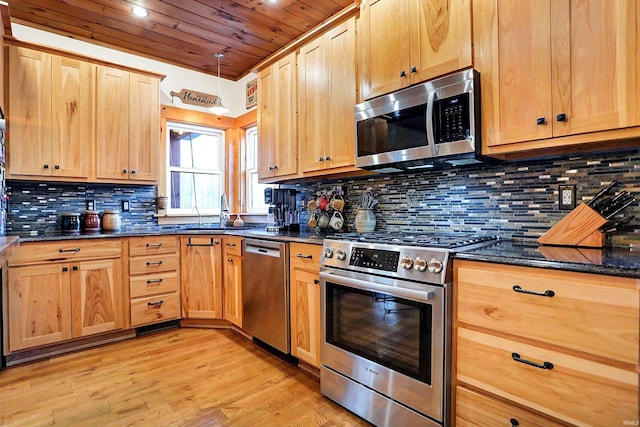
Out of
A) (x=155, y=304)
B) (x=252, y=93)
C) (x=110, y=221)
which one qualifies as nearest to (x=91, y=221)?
(x=110, y=221)

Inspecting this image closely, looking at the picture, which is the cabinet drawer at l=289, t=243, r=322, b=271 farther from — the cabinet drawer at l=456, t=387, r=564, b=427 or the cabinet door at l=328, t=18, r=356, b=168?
the cabinet drawer at l=456, t=387, r=564, b=427

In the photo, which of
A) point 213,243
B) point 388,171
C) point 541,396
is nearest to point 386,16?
point 388,171

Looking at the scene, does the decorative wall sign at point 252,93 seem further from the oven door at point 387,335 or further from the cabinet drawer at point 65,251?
the oven door at point 387,335

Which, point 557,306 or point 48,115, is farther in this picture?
point 48,115

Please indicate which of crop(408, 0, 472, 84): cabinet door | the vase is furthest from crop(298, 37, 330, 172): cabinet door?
crop(408, 0, 472, 84): cabinet door

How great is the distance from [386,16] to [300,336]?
2089mm

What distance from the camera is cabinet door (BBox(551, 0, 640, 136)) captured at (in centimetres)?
124

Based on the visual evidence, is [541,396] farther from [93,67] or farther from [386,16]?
[93,67]

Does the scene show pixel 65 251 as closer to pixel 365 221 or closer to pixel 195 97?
pixel 195 97

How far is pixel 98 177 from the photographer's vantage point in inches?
118

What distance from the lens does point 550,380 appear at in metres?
1.16

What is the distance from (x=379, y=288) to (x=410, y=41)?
4.55 ft

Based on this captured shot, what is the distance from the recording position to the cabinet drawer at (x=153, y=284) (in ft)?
9.39

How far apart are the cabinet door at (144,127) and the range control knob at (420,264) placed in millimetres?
2799
